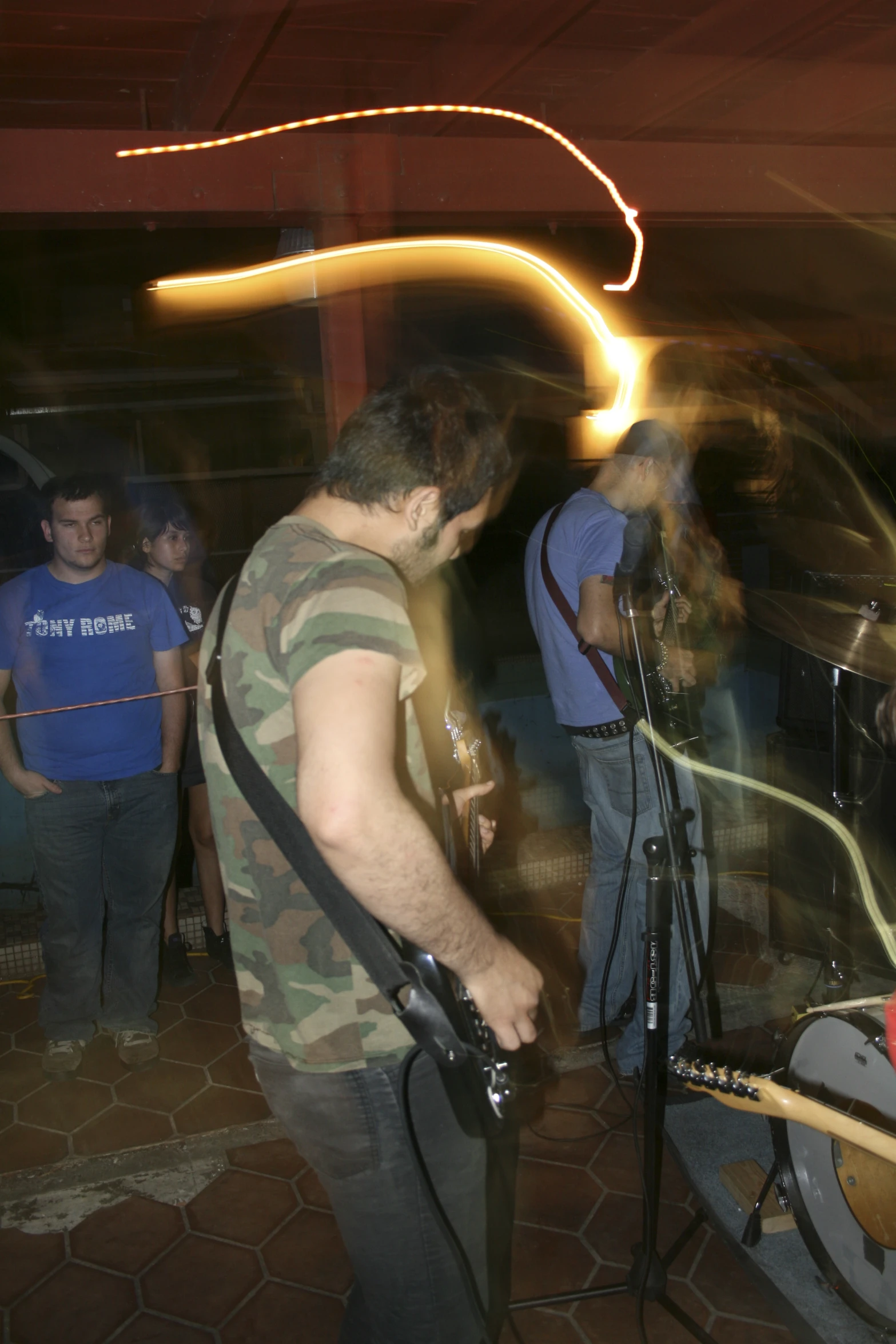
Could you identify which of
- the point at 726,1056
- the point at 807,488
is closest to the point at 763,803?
the point at 726,1056

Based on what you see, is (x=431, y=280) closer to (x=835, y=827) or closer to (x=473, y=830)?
(x=835, y=827)

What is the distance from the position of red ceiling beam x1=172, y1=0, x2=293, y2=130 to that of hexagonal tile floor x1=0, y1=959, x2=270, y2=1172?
10.9 ft

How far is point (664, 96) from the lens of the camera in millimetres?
3535

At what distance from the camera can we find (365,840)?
4.14 feet

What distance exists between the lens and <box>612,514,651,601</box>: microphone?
2338 millimetres

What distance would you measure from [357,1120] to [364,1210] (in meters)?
0.16

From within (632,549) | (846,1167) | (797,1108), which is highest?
(632,549)

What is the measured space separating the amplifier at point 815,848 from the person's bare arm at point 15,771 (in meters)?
2.89

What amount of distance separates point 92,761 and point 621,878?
1.94m

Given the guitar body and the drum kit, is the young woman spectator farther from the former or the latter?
the guitar body

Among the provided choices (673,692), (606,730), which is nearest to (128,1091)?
(606,730)

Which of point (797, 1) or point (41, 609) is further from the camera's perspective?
point (41, 609)

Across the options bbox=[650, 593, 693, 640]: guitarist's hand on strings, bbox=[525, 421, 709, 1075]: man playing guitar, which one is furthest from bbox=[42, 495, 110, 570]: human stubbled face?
bbox=[650, 593, 693, 640]: guitarist's hand on strings

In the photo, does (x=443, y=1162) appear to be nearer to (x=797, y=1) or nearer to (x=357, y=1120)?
(x=357, y=1120)
